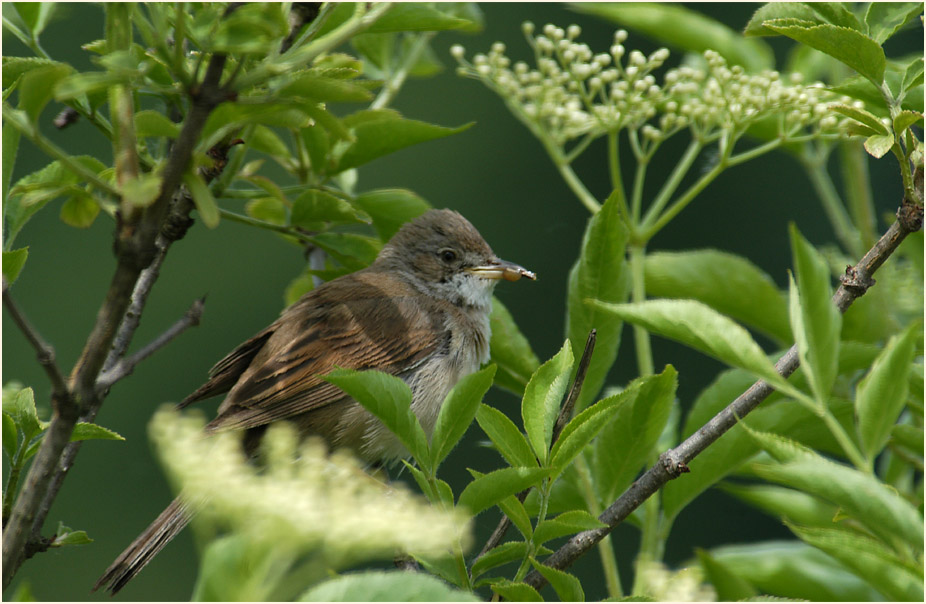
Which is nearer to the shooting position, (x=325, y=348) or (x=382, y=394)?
(x=382, y=394)

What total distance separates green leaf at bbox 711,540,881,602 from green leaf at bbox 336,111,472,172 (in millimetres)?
1011

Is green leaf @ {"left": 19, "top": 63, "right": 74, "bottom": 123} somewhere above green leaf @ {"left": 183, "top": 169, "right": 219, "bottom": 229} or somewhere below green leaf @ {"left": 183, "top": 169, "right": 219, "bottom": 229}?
above

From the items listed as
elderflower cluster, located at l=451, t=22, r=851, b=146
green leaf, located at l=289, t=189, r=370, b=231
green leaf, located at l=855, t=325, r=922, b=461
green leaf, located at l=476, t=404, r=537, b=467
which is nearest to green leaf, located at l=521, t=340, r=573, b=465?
green leaf, located at l=476, t=404, r=537, b=467

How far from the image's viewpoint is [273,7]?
0.93 metres

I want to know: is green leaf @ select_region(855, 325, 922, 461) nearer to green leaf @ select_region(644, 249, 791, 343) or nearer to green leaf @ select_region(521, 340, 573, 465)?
green leaf @ select_region(521, 340, 573, 465)

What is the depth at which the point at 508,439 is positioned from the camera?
4.00 ft

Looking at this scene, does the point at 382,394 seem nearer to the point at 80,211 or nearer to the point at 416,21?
the point at 416,21

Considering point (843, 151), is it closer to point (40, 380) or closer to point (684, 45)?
point (684, 45)

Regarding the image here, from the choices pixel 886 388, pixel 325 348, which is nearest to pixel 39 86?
pixel 886 388

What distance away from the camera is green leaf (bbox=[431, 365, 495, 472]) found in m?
1.17

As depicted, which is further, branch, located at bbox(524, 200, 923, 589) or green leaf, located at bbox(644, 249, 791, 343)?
green leaf, located at bbox(644, 249, 791, 343)

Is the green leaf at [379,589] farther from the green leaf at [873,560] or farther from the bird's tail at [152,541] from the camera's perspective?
the bird's tail at [152,541]

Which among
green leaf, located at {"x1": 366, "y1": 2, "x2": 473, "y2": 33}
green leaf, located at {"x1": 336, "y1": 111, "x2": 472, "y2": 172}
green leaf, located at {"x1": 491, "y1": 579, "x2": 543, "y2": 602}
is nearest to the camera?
green leaf, located at {"x1": 491, "y1": 579, "x2": 543, "y2": 602}

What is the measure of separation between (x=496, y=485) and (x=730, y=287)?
112 cm
